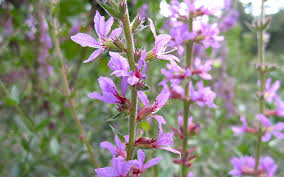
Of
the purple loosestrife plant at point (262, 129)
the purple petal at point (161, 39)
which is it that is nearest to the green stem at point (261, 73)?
→ the purple loosestrife plant at point (262, 129)

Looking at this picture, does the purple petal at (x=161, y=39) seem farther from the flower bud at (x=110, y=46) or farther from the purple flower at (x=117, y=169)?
the purple flower at (x=117, y=169)

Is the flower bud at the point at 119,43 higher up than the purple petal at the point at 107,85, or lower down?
higher up

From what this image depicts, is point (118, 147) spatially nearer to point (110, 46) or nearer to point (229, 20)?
point (110, 46)

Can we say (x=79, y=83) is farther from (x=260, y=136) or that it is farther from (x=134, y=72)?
(x=134, y=72)

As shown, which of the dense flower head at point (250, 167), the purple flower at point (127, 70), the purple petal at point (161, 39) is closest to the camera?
the purple flower at point (127, 70)

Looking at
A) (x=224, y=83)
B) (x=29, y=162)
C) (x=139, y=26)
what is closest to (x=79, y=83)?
(x=29, y=162)

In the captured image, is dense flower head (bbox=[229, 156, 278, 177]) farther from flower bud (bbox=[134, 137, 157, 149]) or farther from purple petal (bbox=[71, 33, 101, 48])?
purple petal (bbox=[71, 33, 101, 48])
